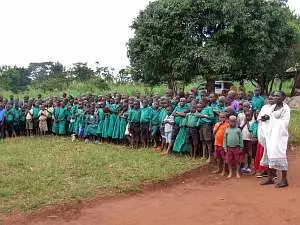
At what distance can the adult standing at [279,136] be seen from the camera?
9.10 metres

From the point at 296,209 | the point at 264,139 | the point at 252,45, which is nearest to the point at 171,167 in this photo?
the point at 264,139

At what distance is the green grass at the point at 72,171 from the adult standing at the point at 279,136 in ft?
7.29

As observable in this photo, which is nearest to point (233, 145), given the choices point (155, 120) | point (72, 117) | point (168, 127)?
point (168, 127)

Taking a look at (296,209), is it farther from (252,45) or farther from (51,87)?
(51,87)

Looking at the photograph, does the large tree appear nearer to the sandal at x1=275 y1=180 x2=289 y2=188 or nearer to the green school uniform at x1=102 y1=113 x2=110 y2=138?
the green school uniform at x1=102 y1=113 x2=110 y2=138

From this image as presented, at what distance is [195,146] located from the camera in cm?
1239

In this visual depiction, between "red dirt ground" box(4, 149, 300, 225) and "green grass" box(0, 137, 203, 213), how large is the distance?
0.46 m

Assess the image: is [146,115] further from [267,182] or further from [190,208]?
[190,208]

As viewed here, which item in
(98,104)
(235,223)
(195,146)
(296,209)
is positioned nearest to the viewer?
(235,223)

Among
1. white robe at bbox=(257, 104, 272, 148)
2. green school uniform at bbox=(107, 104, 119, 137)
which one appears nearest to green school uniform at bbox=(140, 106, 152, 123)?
green school uniform at bbox=(107, 104, 119, 137)

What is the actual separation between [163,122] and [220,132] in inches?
107

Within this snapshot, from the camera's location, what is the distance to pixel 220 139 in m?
10.8

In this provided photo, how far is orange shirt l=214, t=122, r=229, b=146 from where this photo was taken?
10.8 metres

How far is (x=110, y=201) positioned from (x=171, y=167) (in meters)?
2.71
